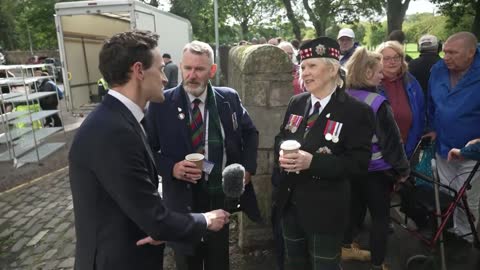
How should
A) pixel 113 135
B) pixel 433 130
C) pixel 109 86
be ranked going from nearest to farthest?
pixel 113 135
pixel 109 86
pixel 433 130

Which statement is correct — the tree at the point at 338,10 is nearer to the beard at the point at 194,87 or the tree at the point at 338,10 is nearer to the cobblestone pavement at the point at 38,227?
the cobblestone pavement at the point at 38,227

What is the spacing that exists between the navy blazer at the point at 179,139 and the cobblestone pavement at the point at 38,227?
206 cm

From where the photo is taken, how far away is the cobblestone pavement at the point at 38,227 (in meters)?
3.96

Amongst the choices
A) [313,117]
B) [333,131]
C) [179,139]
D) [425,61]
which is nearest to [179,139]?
[179,139]

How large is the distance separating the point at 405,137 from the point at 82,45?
35.4ft

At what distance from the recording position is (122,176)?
1.54m

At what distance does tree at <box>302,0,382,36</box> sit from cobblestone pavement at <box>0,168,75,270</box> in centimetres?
2131

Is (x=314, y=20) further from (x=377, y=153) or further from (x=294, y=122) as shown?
(x=294, y=122)

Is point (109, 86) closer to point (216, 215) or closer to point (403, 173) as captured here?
point (216, 215)

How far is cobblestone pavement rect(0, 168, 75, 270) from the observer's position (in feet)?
13.0

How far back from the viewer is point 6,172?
7.05 meters

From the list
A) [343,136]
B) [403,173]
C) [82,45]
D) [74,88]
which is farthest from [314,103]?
[82,45]

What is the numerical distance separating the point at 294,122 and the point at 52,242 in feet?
11.4

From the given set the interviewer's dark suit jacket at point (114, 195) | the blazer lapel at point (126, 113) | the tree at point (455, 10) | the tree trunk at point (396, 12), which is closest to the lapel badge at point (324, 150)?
the interviewer's dark suit jacket at point (114, 195)
